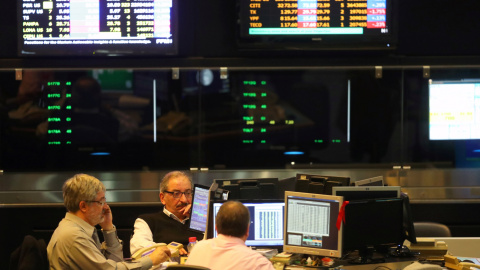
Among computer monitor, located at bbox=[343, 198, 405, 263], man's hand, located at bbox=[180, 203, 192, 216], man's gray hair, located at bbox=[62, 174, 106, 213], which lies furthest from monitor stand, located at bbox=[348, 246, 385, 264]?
man's gray hair, located at bbox=[62, 174, 106, 213]

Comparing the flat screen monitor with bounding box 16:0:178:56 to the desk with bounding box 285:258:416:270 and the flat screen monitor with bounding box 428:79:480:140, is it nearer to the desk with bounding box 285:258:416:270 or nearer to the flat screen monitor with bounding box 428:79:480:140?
the flat screen monitor with bounding box 428:79:480:140

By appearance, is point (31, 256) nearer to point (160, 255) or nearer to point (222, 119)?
point (160, 255)

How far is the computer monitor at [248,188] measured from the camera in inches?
205

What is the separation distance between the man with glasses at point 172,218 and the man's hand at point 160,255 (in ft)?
1.86

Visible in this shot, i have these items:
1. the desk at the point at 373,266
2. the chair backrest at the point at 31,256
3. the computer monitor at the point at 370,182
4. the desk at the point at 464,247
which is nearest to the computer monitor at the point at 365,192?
the computer monitor at the point at 370,182

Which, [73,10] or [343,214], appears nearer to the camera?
[343,214]

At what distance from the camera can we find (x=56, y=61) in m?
6.77

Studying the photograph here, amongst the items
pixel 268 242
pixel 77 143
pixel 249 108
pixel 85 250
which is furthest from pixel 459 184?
pixel 85 250

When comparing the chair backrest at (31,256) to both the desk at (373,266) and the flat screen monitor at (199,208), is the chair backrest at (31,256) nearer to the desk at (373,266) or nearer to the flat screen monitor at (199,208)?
the flat screen monitor at (199,208)

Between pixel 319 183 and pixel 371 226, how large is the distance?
24.7 inches

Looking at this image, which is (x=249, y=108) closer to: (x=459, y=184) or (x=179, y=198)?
(x=179, y=198)

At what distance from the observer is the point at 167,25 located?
645 centimetres

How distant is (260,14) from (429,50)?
1.62m

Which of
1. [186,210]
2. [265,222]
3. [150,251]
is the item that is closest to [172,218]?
[186,210]
